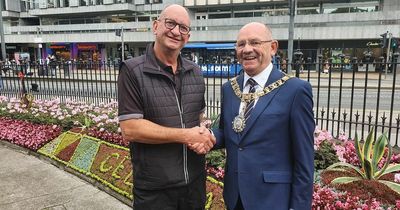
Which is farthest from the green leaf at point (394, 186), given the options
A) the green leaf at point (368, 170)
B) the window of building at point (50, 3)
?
the window of building at point (50, 3)

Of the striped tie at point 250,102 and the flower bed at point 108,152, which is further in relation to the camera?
the flower bed at point 108,152

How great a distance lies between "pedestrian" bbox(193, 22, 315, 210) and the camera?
2088mm

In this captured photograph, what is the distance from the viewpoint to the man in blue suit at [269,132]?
2.09 meters

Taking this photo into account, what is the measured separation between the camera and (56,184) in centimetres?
490

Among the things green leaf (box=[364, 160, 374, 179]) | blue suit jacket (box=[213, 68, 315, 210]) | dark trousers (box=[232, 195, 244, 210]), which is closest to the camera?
blue suit jacket (box=[213, 68, 315, 210])

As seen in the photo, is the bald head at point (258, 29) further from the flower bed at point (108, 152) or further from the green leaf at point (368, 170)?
the green leaf at point (368, 170)

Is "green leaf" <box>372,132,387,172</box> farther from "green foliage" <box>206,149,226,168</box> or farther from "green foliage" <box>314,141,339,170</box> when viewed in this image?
"green foliage" <box>206,149,226,168</box>

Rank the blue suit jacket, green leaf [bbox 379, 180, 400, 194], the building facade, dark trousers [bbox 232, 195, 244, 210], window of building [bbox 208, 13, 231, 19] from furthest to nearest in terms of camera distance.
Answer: window of building [bbox 208, 13, 231, 19], the building facade, green leaf [bbox 379, 180, 400, 194], dark trousers [bbox 232, 195, 244, 210], the blue suit jacket

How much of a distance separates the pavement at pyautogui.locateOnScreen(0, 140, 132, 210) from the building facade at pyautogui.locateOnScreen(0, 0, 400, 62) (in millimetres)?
18242

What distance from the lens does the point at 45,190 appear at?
15.3ft

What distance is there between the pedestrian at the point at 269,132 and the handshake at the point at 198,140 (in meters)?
0.19

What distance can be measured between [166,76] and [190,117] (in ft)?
1.19

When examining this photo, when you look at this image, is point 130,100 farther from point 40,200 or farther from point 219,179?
point 40,200

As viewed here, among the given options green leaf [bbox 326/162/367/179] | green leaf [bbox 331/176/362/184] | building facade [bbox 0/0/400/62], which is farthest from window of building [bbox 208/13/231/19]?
green leaf [bbox 331/176/362/184]
